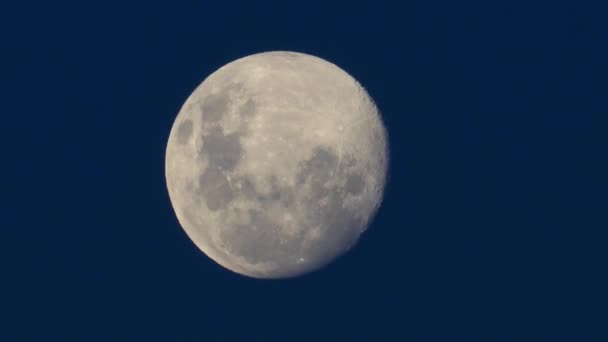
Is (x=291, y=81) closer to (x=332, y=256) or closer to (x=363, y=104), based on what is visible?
(x=363, y=104)

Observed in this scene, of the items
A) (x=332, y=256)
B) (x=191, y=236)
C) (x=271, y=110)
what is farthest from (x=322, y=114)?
(x=191, y=236)

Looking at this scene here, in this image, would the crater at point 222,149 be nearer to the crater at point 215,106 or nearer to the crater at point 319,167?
the crater at point 215,106

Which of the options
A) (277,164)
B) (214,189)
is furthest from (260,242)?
(277,164)

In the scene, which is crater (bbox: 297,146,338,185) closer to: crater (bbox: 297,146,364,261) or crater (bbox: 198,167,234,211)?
crater (bbox: 297,146,364,261)

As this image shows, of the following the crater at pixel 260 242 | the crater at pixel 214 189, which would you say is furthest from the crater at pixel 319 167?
the crater at pixel 214 189

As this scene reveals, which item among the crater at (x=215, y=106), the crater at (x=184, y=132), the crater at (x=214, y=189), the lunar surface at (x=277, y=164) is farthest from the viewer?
the crater at (x=184, y=132)

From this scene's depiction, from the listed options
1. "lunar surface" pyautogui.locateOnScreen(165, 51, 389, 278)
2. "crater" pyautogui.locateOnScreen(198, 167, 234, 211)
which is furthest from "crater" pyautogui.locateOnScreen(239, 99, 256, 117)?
"crater" pyautogui.locateOnScreen(198, 167, 234, 211)
